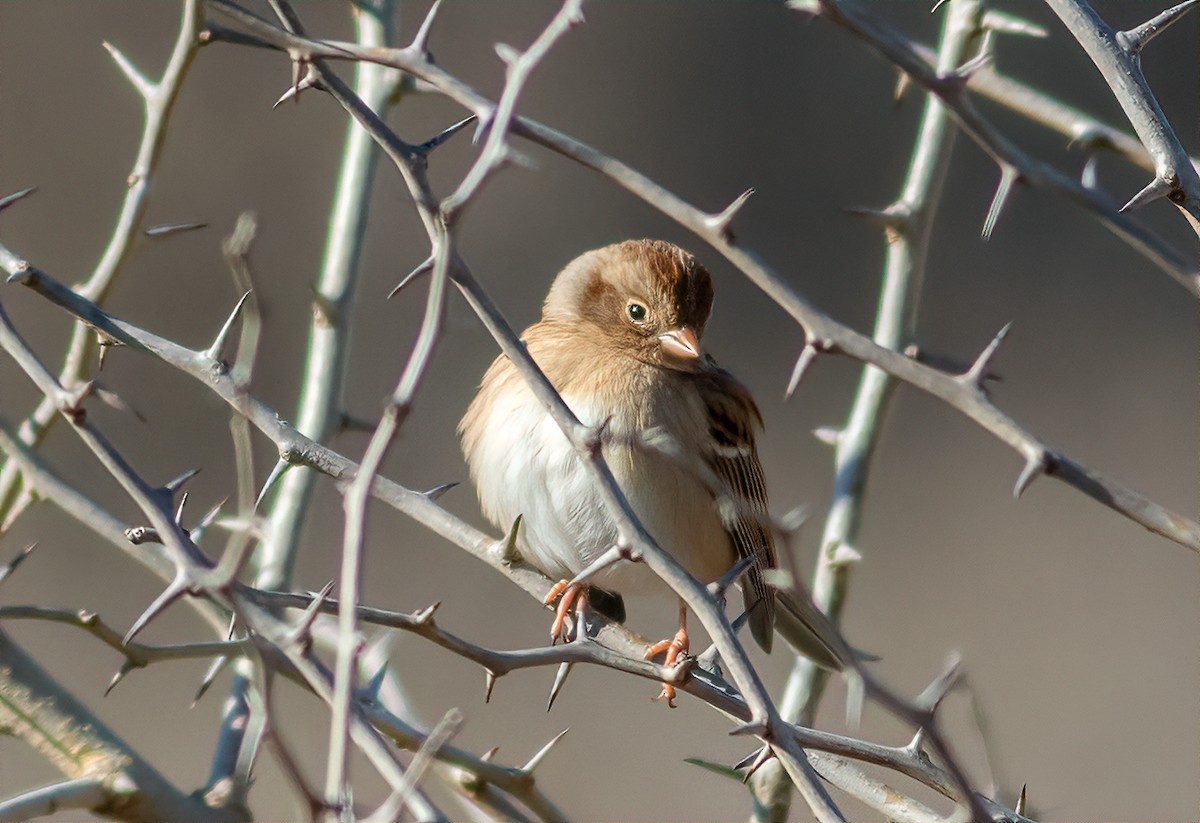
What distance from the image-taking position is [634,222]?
7750 mm

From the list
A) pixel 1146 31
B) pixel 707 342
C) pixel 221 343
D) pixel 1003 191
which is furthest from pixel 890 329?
pixel 707 342

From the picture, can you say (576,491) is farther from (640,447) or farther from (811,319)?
(811,319)

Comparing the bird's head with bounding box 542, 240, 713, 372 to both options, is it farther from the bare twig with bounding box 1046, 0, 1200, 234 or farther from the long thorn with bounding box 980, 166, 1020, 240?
the bare twig with bounding box 1046, 0, 1200, 234

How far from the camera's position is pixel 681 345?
377cm

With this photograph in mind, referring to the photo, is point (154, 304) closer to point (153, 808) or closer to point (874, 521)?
point (874, 521)

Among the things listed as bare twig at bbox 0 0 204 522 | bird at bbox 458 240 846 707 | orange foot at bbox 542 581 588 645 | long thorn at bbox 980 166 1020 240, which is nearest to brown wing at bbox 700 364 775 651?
bird at bbox 458 240 846 707

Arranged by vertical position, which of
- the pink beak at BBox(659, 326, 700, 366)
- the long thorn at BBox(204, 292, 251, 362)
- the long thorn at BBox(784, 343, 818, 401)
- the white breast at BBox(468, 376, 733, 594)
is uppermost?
the pink beak at BBox(659, 326, 700, 366)

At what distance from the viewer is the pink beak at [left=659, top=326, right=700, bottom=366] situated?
372cm

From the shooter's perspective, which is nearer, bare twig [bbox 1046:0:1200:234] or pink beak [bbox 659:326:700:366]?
bare twig [bbox 1046:0:1200:234]

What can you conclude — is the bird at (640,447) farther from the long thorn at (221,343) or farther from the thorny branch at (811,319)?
the thorny branch at (811,319)

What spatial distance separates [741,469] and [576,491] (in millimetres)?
584

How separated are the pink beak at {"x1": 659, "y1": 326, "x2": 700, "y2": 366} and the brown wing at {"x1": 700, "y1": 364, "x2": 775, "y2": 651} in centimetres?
10

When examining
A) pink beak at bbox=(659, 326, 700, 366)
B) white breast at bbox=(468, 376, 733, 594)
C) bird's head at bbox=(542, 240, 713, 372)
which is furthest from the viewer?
bird's head at bbox=(542, 240, 713, 372)

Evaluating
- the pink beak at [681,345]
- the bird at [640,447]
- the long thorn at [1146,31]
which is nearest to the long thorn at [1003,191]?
the long thorn at [1146,31]
